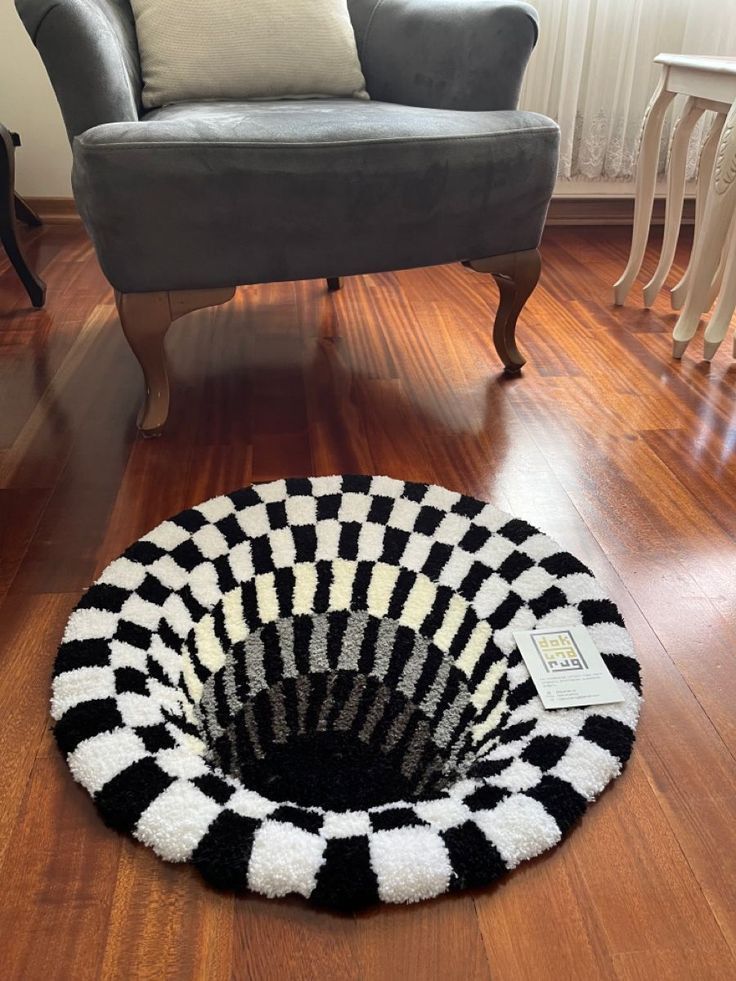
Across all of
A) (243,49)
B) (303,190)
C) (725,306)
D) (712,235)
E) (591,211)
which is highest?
(243,49)

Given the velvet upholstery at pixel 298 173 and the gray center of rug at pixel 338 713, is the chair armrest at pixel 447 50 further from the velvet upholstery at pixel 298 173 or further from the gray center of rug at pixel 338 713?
the gray center of rug at pixel 338 713

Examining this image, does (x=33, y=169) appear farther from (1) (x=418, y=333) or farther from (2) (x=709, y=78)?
(2) (x=709, y=78)

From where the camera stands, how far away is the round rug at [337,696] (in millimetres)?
734

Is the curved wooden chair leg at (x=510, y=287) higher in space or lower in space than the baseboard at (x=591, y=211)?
higher

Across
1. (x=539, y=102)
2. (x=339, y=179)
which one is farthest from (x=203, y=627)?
(x=539, y=102)

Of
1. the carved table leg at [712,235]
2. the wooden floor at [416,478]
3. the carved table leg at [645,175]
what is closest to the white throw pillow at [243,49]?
the wooden floor at [416,478]

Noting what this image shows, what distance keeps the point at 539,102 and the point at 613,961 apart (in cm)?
241

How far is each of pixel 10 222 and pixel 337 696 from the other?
1.51 metres

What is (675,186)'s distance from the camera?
6.23ft

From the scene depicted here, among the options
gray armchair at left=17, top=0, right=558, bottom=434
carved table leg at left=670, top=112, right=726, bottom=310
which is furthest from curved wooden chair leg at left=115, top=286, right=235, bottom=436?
carved table leg at left=670, top=112, right=726, bottom=310

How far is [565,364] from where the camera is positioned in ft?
5.67

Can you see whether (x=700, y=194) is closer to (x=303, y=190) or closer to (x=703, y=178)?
(x=703, y=178)

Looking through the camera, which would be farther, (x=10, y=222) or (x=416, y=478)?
(x=10, y=222)

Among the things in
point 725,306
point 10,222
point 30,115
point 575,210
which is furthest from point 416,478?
point 30,115
